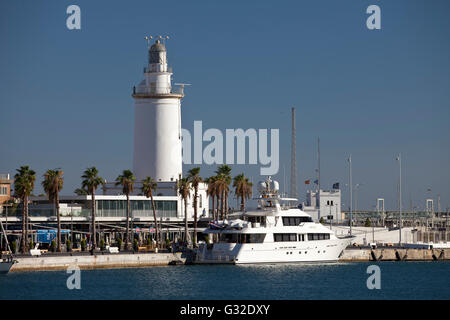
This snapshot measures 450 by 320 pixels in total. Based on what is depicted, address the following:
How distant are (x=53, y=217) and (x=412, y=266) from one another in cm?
3642

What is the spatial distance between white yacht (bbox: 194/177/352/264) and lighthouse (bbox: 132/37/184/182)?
1979 cm

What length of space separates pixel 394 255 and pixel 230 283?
35294 mm

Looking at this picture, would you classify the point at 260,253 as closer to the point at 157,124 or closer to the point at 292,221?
the point at 292,221

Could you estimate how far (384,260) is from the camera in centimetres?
9556

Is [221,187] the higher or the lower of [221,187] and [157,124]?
the lower

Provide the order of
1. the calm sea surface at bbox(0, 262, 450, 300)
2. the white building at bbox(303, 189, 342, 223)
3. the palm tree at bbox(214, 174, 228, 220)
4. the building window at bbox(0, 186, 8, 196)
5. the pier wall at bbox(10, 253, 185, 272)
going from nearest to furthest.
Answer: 1. the calm sea surface at bbox(0, 262, 450, 300)
2. the pier wall at bbox(10, 253, 185, 272)
3. the palm tree at bbox(214, 174, 228, 220)
4. the building window at bbox(0, 186, 8, 196)
5. the white building at bbox(303, 189, 342, 223)

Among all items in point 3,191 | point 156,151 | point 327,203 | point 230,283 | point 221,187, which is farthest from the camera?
point 327,203

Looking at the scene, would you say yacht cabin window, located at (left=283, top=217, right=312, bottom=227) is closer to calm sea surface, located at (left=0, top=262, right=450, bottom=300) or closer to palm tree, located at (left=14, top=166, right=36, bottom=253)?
calm sea surface, located at (left=0, top=262, right=450, bottom=300)

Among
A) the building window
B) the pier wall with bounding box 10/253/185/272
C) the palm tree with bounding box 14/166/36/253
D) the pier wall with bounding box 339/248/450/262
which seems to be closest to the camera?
the pier wall with bounding box 10/253/185/272

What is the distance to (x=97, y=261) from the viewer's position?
7500 centimetres

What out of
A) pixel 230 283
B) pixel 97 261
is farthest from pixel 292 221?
pixel 97 261

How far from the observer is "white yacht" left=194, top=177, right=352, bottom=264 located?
8119 centimetres

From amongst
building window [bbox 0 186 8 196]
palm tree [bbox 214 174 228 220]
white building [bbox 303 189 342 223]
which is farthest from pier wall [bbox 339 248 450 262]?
white building [bbox 303 189 342 223]
